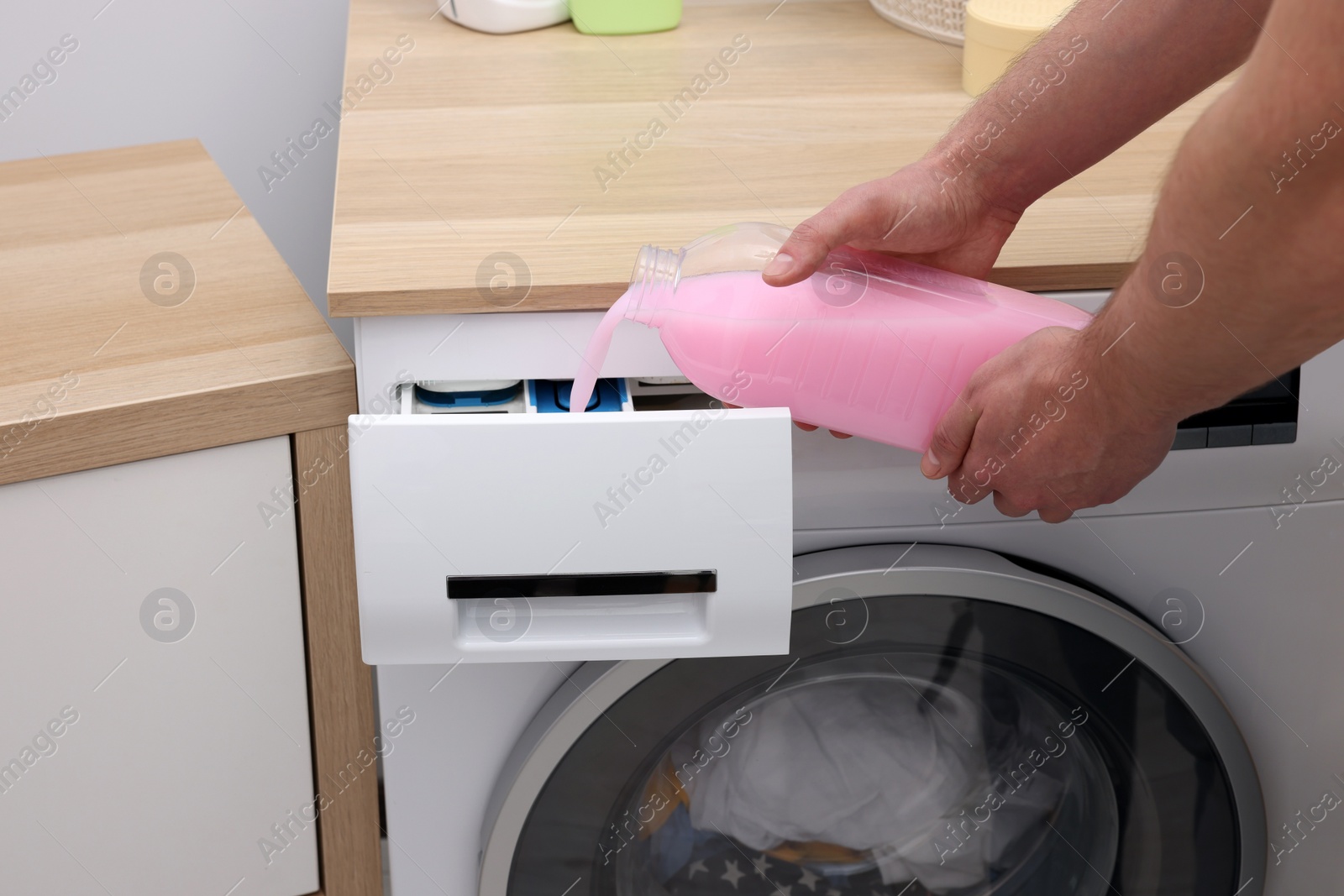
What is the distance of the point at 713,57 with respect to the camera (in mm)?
1073

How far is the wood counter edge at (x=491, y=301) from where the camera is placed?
604 mm

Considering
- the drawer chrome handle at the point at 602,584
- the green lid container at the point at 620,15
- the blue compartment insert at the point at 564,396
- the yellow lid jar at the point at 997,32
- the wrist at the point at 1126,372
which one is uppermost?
the yellow lid jar at the point at 997,32

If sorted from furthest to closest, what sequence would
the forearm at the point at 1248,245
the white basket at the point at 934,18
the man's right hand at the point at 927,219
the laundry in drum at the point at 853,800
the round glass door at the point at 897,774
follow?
the white basket at the point at 934,18 < the laundry in drum at the point at 853,800 < the round glass door at the point at 897,774 < the man's right hand at the point at 927,219 < the forearm at the point at 1248,245

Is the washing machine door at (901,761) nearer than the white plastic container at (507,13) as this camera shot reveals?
Yes

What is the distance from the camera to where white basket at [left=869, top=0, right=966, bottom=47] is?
42.8 inches

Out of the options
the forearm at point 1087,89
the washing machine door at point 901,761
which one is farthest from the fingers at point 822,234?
the washing machine door at point 901,761

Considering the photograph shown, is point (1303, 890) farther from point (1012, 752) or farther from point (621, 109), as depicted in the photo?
point (621, 109)

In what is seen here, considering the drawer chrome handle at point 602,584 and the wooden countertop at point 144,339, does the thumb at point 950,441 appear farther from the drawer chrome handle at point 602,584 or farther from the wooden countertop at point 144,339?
the wooden countertop at point 144,339

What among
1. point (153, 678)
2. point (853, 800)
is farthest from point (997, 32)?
point (153, 678)

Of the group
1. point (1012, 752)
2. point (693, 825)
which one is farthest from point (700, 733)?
point (1012, 752)

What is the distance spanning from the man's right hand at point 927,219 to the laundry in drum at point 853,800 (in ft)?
1.12

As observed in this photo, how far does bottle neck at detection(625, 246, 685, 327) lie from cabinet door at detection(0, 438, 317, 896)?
0.29m

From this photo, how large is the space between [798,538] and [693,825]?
0.31m

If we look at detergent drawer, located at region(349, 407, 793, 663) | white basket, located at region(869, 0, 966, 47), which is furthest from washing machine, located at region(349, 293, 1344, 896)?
white basket, located at region(869, 0, 966, 47)
